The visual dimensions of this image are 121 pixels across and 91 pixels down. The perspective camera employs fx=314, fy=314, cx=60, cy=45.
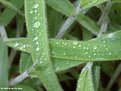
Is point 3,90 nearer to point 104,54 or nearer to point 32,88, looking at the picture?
point 32,88

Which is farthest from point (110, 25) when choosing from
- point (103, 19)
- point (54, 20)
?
point (54, 20)

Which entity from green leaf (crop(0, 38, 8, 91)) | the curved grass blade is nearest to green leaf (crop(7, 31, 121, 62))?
the curved grass blade

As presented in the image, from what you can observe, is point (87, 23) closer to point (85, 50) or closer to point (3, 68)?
point (85, 50)

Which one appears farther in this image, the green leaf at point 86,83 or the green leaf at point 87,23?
the green leaf at point 87,23

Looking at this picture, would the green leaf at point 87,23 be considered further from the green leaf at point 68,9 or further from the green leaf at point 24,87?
the green leaf at point 24,87

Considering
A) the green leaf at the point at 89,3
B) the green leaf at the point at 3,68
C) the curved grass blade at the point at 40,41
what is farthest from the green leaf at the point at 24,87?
the green leaf at the point at 89,3

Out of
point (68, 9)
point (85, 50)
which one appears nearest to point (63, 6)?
point (68, 9)

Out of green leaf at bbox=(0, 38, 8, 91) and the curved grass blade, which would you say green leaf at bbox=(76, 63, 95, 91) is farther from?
green leaf at bbox=(0, 38, 8, 91)
